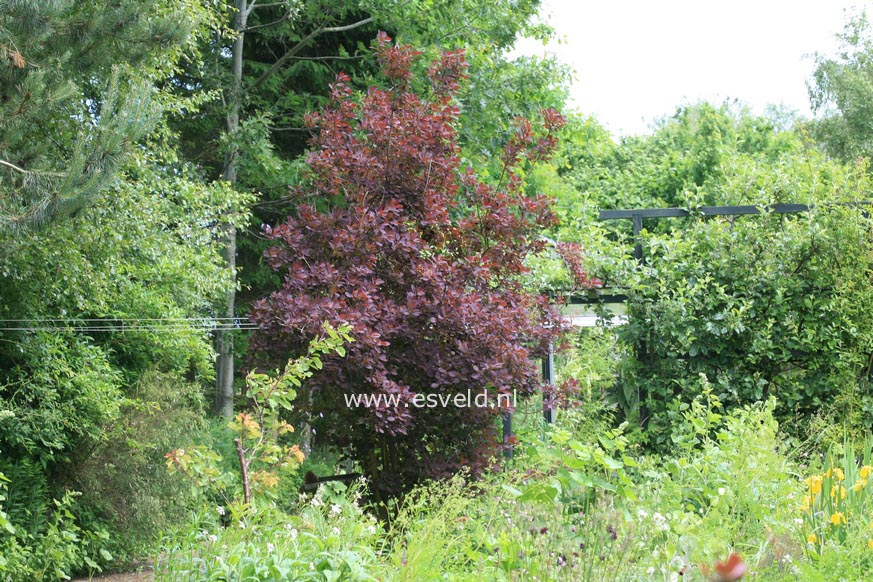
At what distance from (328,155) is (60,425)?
2.31 meters

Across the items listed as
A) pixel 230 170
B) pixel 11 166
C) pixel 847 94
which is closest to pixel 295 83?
pixel 230 170

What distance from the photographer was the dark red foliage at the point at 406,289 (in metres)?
4.27

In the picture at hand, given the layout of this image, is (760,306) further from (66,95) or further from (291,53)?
(291,53)

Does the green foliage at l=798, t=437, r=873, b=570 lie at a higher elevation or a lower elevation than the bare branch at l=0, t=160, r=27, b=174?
lower

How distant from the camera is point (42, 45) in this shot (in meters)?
4.47

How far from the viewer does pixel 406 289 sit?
183 inches

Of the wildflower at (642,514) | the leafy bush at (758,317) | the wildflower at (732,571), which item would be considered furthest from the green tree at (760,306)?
the wildflower at (732,571)

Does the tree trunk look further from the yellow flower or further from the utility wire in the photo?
the yellow flower

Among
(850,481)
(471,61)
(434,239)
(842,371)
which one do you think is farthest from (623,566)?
(471,61)

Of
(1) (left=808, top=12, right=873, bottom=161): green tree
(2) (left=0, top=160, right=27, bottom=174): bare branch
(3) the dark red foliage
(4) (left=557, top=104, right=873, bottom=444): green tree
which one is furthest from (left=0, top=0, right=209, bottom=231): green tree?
(1) (left=808, top=12, right=873, bottom=161): green tree

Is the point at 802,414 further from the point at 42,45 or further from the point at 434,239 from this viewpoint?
the point at 42,45

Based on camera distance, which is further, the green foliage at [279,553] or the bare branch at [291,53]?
the bare branch at [291,53]

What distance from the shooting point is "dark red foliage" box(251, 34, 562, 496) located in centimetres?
427

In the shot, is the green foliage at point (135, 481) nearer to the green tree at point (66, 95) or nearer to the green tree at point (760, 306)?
the green tree at point (66, 95)
